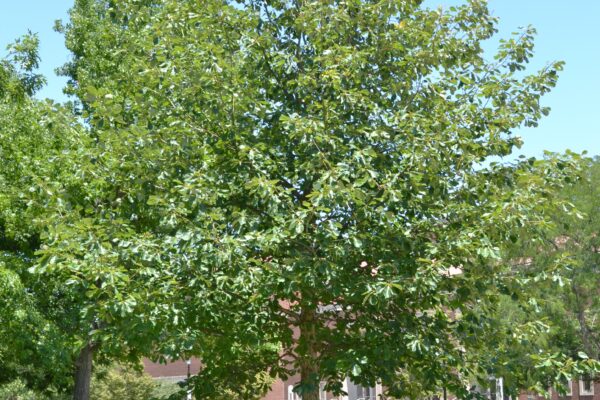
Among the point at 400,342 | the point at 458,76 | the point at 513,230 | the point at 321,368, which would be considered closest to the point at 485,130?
the point at 458,76

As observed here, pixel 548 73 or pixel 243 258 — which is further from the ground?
Result: pixel 548 73

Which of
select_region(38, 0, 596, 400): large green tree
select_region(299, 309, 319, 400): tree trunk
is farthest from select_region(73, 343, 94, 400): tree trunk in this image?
select_region(299, 309, 319, 400): tree trunk

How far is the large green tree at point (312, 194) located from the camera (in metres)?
13.3

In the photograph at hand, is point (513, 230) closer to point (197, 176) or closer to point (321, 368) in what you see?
point (321, 368)

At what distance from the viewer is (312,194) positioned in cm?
1250

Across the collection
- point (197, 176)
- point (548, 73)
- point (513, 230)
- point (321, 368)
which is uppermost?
point (548, 73)

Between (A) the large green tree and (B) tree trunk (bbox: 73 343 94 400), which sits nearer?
(A) the large green tree

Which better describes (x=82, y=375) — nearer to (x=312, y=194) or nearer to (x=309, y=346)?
(x=309, y=346)

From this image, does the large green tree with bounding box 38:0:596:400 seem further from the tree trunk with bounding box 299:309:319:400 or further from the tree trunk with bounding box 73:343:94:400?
the tree trunk with bounding box 73:343:94:400

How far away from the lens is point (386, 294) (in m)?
12.3

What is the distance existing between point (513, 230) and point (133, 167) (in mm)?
6636

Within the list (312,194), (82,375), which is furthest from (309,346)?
(82,375)

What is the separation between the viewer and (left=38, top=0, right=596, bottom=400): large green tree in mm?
13336

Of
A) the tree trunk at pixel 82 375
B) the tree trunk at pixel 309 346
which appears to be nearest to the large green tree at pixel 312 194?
the tree trunk at pixel 309 346
